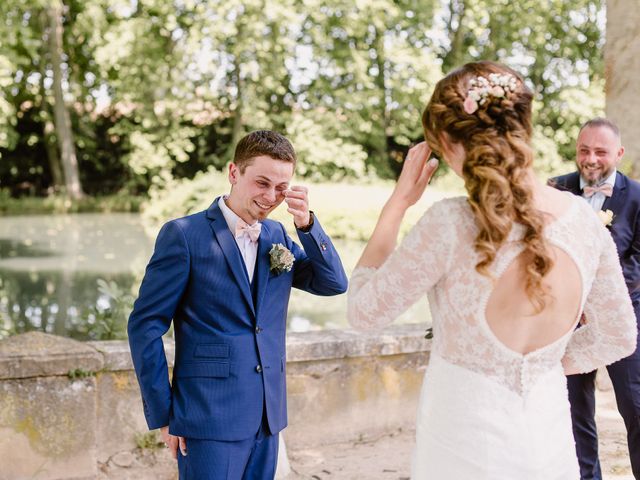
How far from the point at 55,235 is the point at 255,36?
26.1 feet

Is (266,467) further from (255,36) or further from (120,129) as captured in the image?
(120,129)

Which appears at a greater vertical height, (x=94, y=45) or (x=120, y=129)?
(x=94, y=45)

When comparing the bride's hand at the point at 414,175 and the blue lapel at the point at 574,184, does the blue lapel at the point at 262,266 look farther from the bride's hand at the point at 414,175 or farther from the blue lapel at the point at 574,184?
the blue lapel at the point at 574,184

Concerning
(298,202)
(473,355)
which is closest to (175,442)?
(298,202)

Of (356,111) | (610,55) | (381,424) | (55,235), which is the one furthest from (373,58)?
(381,424)

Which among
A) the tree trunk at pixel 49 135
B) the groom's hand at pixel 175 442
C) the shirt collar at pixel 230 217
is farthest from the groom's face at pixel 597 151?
the tree trunk at pixel 49 135

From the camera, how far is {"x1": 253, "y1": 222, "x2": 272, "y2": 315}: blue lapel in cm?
A: 259

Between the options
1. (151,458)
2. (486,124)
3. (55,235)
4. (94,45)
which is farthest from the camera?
(94,45)

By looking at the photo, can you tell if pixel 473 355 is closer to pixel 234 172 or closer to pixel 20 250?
pixel 234 172

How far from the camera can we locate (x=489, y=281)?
1.78 meters

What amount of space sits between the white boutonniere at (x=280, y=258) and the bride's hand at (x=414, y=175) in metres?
0.78

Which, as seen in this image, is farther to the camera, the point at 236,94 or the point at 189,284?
the point at 236,94

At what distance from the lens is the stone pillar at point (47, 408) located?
A: 12.8ft

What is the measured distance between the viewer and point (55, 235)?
1819 cm
